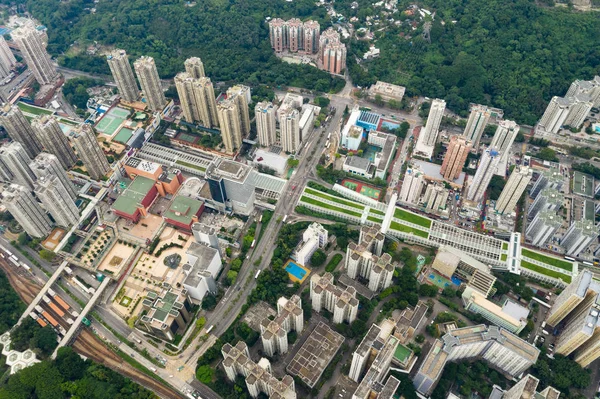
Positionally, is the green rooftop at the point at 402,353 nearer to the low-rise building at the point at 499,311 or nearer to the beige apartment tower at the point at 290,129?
the low-rise building at the point at 499,311

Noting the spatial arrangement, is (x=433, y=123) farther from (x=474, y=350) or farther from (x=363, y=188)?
(x=474, y=350)

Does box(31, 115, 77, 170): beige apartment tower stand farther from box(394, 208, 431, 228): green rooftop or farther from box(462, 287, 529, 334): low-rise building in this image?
box(462, 287, 529, 334): low-rise building

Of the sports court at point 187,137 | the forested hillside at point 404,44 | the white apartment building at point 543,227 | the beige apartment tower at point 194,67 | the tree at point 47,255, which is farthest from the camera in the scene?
the forested hillside at point 404,44

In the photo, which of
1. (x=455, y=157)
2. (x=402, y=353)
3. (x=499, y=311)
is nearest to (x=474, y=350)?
(x=499, y=311)

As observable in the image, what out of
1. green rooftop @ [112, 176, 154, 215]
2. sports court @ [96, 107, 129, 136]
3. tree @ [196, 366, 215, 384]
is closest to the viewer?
tree @ [196, 366, 215, 384]

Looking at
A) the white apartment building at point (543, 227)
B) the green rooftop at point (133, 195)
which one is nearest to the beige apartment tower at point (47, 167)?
the green rooftop at point (133, 195)

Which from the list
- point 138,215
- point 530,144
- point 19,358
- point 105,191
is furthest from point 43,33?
point 530,144

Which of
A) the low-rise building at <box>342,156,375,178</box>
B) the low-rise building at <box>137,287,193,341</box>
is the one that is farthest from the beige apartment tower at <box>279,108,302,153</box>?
Answer: the low-rise building at <box>137,287,193,341</box>
